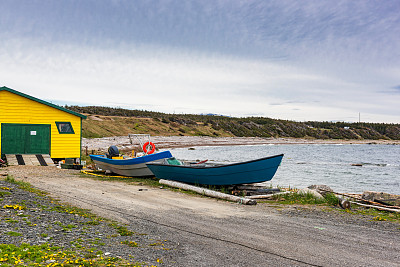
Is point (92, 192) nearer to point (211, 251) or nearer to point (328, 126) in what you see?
point (211, 251)

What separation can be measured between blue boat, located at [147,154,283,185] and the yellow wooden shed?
11733 mm

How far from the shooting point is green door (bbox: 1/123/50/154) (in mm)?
24578

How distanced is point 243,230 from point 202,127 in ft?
294

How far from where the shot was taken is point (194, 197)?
49.3 feet

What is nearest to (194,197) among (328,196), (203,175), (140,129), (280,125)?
(203,175)

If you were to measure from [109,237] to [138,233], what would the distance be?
821 mm

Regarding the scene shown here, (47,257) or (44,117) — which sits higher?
(44,117)

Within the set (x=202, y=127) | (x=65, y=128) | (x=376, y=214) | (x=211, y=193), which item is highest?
(x=202, y=127)

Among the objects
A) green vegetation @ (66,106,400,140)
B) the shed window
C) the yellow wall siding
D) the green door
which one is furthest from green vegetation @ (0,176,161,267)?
green vegetation @ (66,106,400,140)

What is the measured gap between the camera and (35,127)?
83.5 feet

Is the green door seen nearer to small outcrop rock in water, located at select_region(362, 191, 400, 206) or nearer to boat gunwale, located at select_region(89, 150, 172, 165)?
boat gunwale, located at select_region(89, 150, 172, 165)

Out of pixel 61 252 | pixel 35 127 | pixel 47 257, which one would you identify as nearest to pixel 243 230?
pixel 61 252

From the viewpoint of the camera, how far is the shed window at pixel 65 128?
26.4 meters

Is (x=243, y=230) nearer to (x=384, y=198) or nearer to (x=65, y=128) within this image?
(x=384, y=198)
